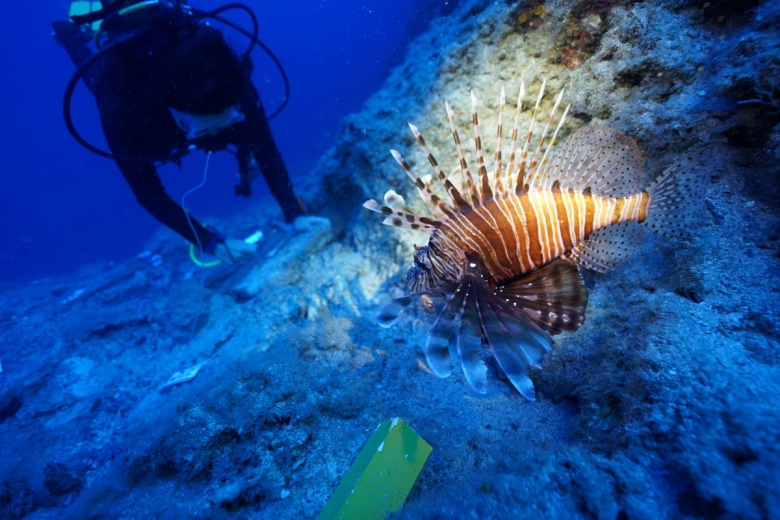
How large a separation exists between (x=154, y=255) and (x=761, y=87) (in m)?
13.5

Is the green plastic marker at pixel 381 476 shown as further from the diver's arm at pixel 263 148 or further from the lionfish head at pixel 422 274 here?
the diver's arm at pixel 263 148

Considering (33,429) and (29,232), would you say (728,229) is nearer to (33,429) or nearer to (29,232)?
(33,429)

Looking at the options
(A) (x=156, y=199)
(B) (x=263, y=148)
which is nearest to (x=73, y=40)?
(A) (x=156, y=199)

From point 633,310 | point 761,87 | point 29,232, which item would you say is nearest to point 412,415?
point 633,310

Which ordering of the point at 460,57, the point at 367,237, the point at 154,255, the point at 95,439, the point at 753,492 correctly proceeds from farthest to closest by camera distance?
the point at 154,255 < the point at 367,237 < the point at 460,57 < the point at 95,439 < the point at 753,492

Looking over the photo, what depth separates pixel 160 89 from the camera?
172 inches

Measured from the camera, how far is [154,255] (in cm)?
1102

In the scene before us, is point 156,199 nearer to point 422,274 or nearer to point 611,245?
point 422,274

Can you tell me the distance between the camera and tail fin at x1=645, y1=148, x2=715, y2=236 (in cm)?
207

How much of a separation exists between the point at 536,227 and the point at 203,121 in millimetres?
4762

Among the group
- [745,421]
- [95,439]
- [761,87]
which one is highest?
[95,439]

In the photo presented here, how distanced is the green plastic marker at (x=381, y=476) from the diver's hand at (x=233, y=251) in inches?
203

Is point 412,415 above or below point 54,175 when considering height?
below

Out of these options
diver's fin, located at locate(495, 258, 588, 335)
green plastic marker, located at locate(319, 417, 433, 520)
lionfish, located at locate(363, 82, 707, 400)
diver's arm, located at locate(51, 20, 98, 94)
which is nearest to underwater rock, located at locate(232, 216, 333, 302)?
lionfish, located at locate(363, 82, 707, 400)
